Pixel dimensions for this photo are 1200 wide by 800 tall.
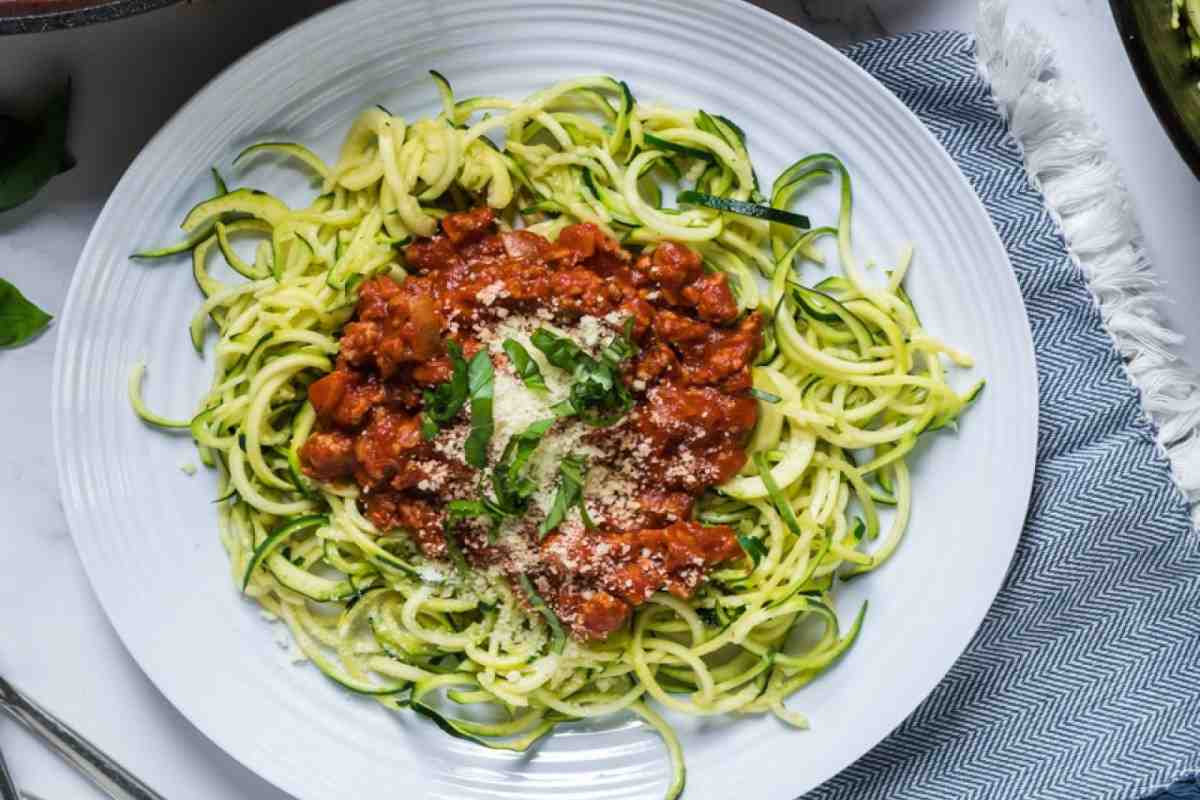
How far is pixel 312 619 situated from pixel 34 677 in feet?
3.57

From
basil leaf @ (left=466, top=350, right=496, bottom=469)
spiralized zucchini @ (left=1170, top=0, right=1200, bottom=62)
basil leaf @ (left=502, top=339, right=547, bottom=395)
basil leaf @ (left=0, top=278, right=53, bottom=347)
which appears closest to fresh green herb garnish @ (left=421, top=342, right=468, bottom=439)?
basil leaf @ (left=466, top=350, right=496, bottom=469)

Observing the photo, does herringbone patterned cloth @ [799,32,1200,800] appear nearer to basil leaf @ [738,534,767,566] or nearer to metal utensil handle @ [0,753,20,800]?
basil leaf @ [738,534,767,566]

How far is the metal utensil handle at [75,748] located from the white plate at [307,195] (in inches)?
18.5

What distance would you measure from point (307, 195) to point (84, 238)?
838 mm

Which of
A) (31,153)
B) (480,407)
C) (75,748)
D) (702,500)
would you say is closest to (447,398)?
(480,407)

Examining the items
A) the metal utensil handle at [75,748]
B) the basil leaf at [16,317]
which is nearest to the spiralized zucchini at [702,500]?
the basil leaf at [16,317]

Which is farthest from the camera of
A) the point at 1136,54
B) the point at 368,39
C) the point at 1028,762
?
the point at 1028,762

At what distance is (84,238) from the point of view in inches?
172

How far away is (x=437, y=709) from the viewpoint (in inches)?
167

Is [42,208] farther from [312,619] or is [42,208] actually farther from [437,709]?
[437,709]

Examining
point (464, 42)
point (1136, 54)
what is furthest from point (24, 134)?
point (1136, 54)

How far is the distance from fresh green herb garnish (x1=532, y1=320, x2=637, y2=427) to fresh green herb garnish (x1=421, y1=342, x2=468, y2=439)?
9.5 inches

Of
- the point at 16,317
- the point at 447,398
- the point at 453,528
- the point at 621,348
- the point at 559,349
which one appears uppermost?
the point at 16,317

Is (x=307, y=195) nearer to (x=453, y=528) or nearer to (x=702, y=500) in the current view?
(x=453, y=528)
